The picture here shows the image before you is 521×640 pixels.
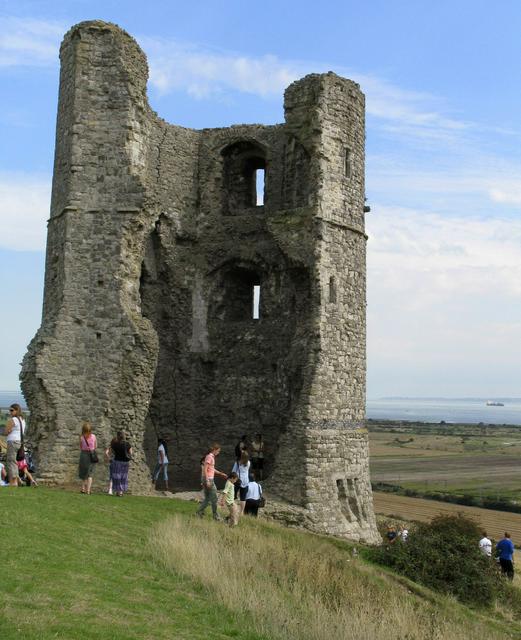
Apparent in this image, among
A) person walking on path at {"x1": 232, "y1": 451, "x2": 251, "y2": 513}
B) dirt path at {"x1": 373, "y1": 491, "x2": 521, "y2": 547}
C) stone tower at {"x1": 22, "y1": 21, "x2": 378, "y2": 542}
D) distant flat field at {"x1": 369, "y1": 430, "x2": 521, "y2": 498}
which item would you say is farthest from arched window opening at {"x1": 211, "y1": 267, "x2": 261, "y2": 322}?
distant flat field at {"x1": 369, "y1": 430, "x2": 521, "y2": 498}

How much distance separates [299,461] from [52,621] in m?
12.1

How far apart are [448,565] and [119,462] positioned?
7.02m

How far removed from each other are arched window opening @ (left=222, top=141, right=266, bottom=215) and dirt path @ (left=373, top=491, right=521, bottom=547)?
19541 millimetres

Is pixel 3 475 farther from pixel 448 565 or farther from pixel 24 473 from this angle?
pixel 448 565

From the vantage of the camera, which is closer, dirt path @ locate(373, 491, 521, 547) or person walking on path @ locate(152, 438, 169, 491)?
person walking on path @ locate(152, 438, 169, 491)

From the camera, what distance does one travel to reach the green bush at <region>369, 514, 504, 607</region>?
16.4 metres

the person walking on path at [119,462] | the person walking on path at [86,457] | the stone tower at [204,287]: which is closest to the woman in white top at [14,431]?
the person walking on path at [86,457]

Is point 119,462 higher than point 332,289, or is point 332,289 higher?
point 332,289

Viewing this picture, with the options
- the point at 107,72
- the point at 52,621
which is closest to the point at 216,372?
the point at 107,72

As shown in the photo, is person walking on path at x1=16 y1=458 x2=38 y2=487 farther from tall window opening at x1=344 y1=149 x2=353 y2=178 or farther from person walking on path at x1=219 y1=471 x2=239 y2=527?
tall window opening at x1=344 y1=149 x2=353 y2=178

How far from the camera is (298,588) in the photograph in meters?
11.2

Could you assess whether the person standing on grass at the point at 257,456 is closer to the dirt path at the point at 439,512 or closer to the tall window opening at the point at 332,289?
the tall window opening at the point at 332,289

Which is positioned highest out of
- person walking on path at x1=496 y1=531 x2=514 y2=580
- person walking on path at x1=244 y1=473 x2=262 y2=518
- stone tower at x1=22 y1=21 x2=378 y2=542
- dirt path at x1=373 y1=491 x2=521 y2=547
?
stone tower at x1=22 y1=21 x2=378 y2=542

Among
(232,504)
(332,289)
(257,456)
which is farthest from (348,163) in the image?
(232,504)
